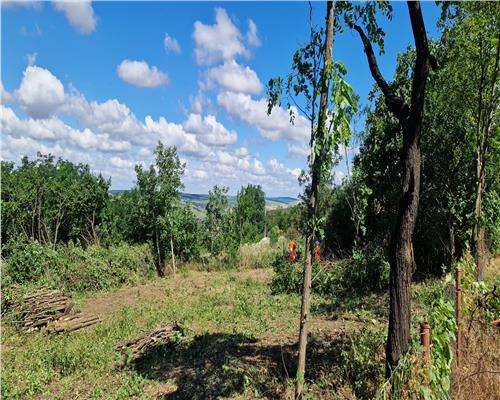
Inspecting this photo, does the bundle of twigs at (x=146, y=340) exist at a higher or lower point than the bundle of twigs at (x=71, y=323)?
higher

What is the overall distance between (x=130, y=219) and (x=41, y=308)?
30.7ft

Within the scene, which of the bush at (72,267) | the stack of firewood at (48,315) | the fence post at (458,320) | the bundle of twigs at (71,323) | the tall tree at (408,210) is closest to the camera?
the tall tree at (408,210)

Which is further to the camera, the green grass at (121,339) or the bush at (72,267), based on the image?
the bush at (72,267)

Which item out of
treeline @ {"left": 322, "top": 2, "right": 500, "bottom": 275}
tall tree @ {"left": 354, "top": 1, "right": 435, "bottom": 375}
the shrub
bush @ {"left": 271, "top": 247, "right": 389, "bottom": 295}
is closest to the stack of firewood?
bush @ {"left": 271, "top": 247, "right": 389, "bottom": 295}

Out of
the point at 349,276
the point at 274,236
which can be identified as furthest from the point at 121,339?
the point at 274,236

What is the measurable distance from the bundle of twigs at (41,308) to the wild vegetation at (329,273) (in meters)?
0.25

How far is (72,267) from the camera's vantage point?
531 inches

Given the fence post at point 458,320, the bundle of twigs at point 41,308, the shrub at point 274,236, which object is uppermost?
the shrub at point 274,236

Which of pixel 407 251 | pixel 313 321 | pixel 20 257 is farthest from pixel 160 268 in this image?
pixel 407 251

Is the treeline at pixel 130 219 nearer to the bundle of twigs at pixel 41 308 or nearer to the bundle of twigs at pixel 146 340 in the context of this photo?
the bundle of twigs at pixel 41 308

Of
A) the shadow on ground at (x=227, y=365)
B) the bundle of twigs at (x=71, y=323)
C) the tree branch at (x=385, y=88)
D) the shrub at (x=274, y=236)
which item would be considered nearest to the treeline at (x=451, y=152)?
the tree branch at (x=385, y=88)

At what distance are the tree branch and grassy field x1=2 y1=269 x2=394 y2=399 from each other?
10.1 ft

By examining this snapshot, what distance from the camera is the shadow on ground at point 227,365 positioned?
4.71 m

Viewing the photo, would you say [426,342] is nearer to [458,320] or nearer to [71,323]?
[458,320]
